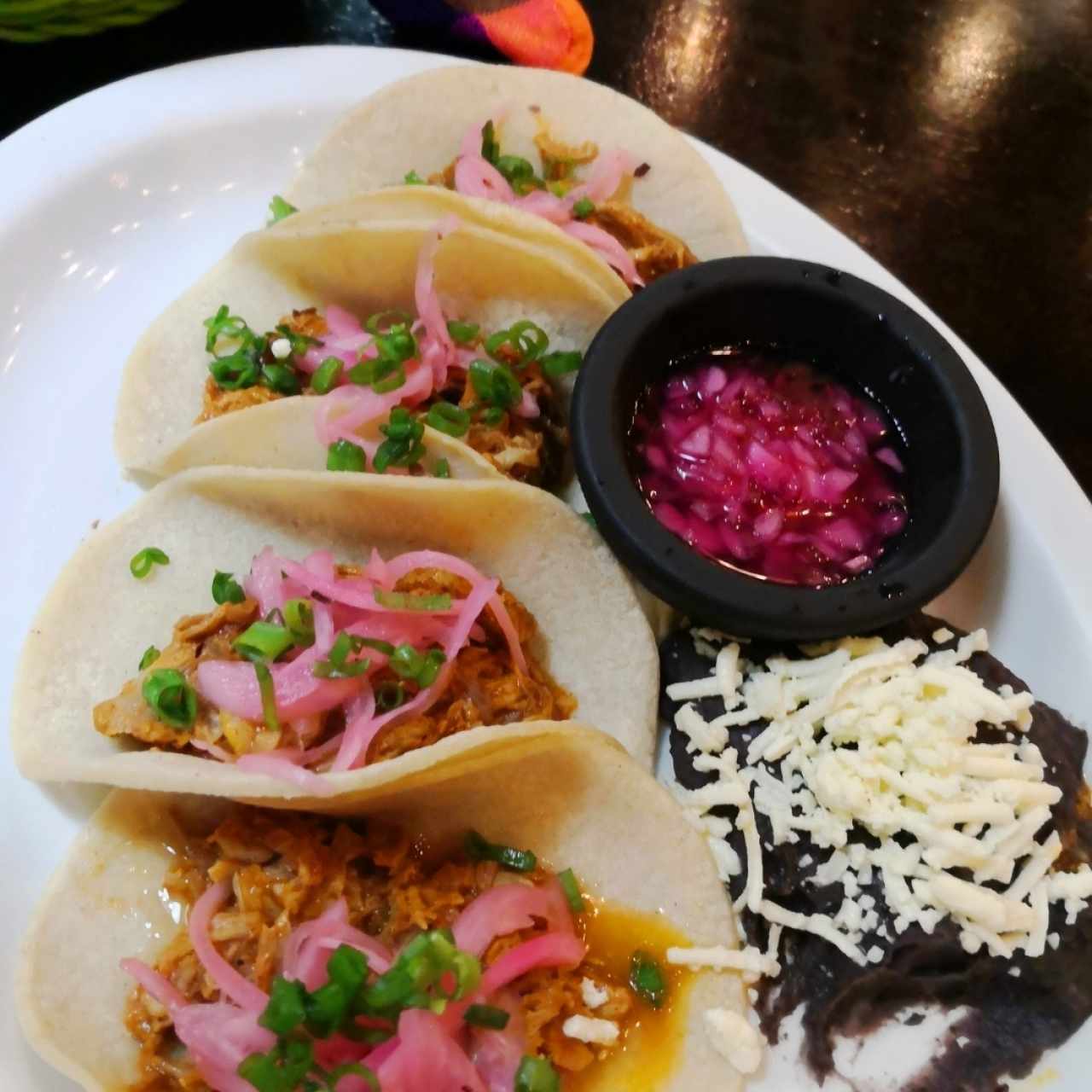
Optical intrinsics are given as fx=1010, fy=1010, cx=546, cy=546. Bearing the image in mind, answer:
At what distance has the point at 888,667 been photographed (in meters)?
2.07

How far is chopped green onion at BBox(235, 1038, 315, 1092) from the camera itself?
1588mm

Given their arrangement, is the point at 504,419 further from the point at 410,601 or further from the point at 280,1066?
the point at 280,1066

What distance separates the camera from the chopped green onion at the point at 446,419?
2.30m

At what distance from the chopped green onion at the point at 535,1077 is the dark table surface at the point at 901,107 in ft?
7.69

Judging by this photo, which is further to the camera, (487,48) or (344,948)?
(487,48)

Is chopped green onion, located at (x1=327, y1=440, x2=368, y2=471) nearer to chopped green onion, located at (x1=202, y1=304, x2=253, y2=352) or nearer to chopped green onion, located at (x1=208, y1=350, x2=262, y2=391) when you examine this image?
chopped green onion, located at (x1=208, y1=350, x2=262, y2=391)

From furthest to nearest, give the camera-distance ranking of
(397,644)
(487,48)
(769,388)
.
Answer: (487,48), (769,388), (397,644)

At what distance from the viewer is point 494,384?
234 centimetres

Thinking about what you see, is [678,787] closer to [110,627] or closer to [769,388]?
[769,388]

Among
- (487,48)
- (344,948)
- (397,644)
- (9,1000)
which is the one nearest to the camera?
(344,948)

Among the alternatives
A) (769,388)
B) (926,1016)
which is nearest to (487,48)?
(769,388)

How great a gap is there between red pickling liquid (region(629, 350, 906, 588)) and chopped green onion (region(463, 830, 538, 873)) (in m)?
0.75

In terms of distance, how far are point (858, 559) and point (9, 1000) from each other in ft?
6.19

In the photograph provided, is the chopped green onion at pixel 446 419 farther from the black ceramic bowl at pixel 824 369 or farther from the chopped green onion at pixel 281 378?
the chopped green onion at pixel 281 378
